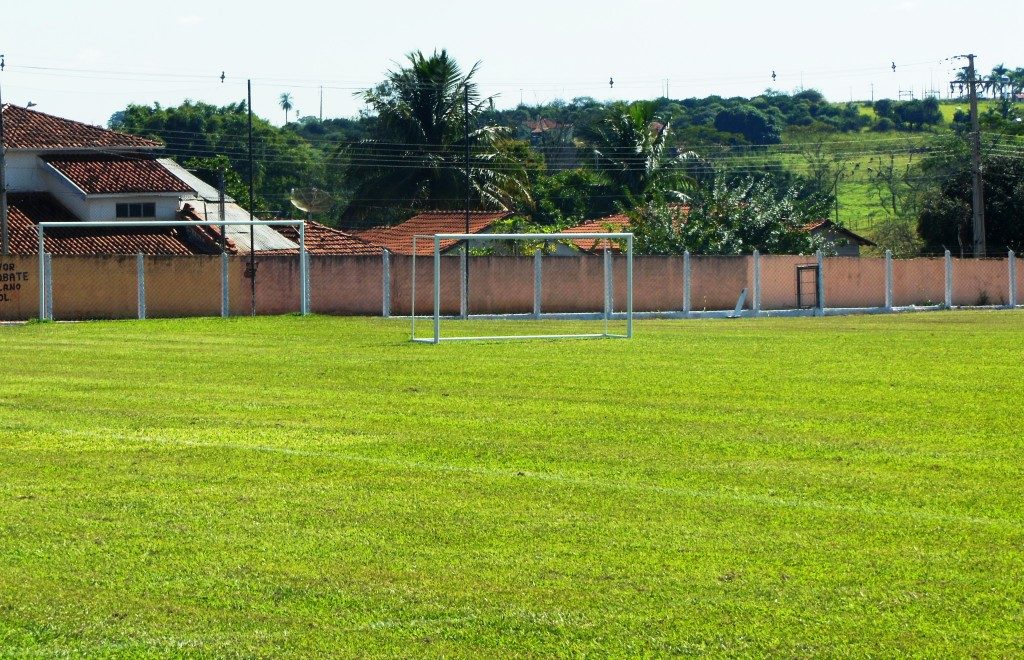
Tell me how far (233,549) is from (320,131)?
515 feet

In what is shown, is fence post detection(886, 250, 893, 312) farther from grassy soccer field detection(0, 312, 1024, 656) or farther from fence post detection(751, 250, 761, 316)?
grassy soccer field detection(0, 312, 1024, 656)

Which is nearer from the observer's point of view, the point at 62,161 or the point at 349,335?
the point at 349,335

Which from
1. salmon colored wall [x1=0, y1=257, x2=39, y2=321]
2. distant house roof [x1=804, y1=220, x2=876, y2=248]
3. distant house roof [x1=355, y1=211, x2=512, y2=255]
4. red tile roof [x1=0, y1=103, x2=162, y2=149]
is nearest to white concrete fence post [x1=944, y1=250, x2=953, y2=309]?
distant house roof [x1=804, y1=220, x2=876, y2=248]

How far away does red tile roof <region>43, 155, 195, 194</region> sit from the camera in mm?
54594

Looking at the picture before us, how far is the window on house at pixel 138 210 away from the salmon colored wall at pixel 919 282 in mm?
28163

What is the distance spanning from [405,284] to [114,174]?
23483 millimetres

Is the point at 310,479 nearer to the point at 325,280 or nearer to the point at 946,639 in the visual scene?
the point at 946,639

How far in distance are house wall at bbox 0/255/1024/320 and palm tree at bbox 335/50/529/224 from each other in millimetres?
23050

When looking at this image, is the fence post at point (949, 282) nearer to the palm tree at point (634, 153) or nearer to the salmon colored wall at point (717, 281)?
the salmon colored wall at point (717, 281)

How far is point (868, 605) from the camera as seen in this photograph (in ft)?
18.3

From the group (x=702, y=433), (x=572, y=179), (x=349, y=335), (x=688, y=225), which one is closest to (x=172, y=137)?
(x=572, y=179)

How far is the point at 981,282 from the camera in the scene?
155ft

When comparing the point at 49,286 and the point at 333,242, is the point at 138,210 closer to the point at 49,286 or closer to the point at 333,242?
the point at 333,242

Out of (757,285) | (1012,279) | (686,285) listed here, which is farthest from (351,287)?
(1012,279)
